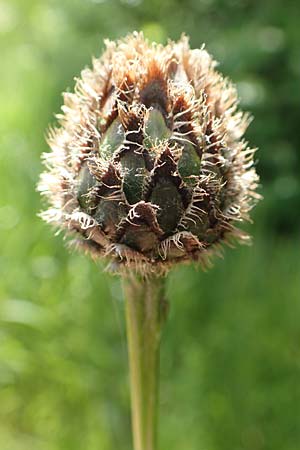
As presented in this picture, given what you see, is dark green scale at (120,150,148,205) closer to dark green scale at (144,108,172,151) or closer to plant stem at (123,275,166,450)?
dark green scale at (144,108,172,151)

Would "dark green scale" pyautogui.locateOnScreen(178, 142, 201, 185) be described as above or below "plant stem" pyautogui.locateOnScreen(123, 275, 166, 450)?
above

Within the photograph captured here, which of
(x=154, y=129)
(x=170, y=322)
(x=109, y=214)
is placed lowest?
(x=170, y=322)

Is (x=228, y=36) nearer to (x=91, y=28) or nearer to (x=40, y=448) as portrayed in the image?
(x=91, y=28)

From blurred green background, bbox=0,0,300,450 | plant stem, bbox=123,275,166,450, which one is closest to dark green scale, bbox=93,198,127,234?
plant stem, bbox=123,275,166,450

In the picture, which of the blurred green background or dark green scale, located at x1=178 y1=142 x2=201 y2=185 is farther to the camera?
the blurred green background

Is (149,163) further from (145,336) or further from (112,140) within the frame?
(145,336)

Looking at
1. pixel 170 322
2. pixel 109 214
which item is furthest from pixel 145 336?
pixel 170 322

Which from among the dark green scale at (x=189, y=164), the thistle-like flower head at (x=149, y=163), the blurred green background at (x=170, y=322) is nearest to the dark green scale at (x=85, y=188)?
the thistle-like flower head at (x=149, y=163)

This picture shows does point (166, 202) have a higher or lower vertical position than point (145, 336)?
higher
